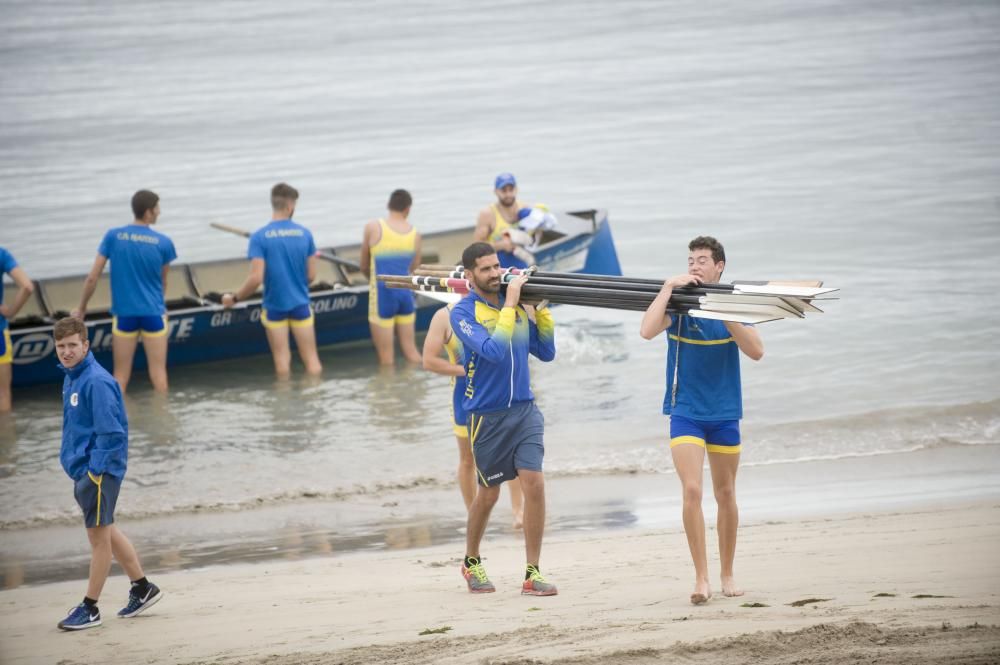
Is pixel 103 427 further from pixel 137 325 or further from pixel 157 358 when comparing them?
pixel 157 358

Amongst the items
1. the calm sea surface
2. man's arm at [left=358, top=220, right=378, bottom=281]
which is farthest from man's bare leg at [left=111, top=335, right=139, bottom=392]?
man's arm at [left=358, top=220, right=378, bottom=281]

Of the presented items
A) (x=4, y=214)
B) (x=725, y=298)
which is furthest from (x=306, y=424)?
(x=4, y=214)

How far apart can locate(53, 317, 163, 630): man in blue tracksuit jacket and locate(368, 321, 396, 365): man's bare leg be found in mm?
6958

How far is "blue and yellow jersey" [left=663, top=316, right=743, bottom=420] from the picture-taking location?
6.15 metres

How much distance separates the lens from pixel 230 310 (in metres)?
13.6

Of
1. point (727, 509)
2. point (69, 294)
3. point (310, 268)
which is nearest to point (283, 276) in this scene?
point (310, 268)

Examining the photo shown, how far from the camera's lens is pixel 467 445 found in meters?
7.69

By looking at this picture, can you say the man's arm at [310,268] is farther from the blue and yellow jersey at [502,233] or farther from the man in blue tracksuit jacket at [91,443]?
the man in blue tracksuit jacket at [91,443]

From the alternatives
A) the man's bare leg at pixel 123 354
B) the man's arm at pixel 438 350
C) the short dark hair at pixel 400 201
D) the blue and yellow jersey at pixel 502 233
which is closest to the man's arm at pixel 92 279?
the man's bare leg at pixel 123 354

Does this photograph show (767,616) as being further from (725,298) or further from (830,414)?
(830,414)

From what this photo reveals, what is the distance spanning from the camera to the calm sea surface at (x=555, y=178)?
11328 mm

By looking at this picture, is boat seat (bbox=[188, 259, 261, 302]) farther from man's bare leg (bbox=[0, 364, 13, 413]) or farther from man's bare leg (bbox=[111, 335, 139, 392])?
man's bare leg (bbox=[0, 364, 13, 413])

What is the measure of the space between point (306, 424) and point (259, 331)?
7.60ft

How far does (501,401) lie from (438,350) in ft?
3.11
